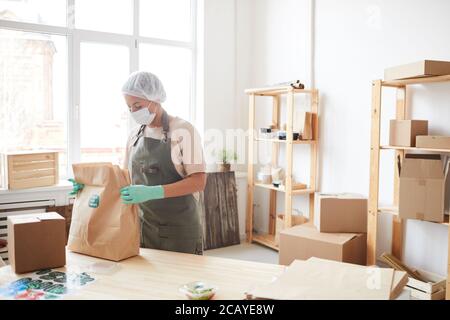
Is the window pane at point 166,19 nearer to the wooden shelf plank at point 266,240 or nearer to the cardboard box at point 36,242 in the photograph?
the wooden shelf plank at point 266,240

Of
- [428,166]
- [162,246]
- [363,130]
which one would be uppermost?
[363,130]

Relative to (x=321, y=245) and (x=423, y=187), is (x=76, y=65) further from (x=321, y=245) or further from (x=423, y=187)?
(x=423, y=187)

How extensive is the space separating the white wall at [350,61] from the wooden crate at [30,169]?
2066 millimetres

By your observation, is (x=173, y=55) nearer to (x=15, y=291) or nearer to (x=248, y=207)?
(x=248, y=207)

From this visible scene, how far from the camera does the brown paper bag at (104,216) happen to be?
Result: 1.66 m

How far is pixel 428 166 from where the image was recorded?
8.86 ft

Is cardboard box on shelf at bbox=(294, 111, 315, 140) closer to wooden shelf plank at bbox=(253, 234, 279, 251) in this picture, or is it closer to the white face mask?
wooden shelf plank at bbox=(253, 234, 279, 251)

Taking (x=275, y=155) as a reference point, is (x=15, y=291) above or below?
below

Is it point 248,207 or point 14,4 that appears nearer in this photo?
point 14,4

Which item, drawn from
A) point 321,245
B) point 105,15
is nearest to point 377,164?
point 321,245

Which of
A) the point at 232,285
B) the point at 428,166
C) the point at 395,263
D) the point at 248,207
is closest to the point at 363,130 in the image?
the point at 428,166

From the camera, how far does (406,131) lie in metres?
2.82
